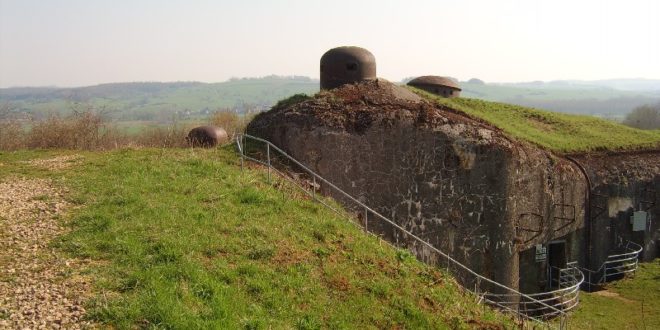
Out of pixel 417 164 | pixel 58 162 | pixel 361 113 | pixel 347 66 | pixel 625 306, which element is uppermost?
pixel 347 66

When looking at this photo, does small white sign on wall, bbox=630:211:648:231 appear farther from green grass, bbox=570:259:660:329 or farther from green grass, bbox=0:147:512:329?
green grass, bbox=0:147:512:329

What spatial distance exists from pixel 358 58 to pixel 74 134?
67.8ft

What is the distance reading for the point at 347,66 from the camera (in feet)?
64.8

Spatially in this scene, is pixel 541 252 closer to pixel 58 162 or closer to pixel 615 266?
pixel 615 266

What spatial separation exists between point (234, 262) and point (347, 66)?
11776 mm

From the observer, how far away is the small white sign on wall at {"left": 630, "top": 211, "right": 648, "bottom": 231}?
24703mm

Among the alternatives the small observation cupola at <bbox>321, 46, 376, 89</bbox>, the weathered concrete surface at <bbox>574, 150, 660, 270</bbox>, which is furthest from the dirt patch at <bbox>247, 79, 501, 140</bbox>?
the weathered concrete surface at <bbox>574, 150, 660, 270</bbox>

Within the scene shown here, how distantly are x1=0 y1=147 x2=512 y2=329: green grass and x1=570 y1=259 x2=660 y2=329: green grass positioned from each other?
8055mm

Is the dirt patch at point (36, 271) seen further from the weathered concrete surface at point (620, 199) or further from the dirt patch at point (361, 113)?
the weathered concrete surface at point (620, 199)

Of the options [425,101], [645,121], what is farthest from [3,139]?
[645,121]

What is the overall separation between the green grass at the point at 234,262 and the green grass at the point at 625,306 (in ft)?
26.4

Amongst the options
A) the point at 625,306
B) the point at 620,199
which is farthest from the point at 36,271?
the point at 620,199

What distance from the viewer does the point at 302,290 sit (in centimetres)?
914

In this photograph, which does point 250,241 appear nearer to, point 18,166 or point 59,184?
point 59,184
